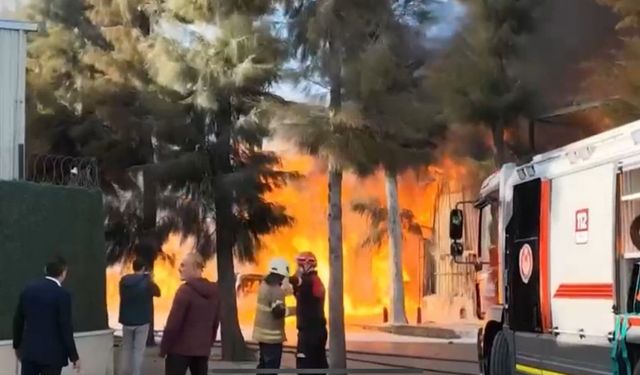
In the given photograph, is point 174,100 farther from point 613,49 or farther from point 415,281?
point 415,281

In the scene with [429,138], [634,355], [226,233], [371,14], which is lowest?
[634,355]

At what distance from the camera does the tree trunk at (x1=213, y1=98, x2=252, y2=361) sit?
1809 centimetres

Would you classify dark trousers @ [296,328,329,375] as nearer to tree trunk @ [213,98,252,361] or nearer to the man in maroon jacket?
the man in maroon jacket

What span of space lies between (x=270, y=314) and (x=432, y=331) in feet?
59.8

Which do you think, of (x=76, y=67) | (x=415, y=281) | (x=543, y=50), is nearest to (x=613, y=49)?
(x=543, y=50)

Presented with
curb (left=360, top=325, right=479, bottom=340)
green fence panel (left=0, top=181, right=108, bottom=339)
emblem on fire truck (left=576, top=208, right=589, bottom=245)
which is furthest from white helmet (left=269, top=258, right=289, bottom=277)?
curb (left=360, top=325, right=479, bottom=340)

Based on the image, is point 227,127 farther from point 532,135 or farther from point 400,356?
point 532,135

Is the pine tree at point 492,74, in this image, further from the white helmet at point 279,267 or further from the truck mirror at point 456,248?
the white helmet at point 279,267

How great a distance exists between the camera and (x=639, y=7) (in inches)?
717

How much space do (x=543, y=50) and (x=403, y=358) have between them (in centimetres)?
650

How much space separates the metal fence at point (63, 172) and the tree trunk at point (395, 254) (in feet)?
55.5

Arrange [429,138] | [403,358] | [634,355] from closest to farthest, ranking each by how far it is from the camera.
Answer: [634,355], [429,138], [403,358]

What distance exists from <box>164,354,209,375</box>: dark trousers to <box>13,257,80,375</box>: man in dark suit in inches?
30.5

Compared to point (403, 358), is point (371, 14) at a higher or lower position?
higher
